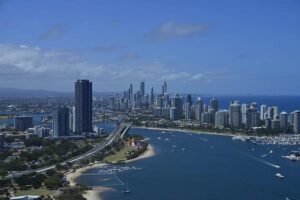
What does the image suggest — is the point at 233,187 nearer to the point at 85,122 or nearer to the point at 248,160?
the point at 248,160

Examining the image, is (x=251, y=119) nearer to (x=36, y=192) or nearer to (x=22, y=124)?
(x=22, y=124)

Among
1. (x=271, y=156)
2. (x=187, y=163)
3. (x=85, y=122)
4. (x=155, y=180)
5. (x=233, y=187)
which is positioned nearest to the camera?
(x=233, y=187)

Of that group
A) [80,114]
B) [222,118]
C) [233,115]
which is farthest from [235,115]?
[80,114]

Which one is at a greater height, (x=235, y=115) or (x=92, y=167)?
(x=235, y=115)

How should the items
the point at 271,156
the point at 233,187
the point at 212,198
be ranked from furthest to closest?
the point at 271,156, the point at 233,187, the point at 212,198

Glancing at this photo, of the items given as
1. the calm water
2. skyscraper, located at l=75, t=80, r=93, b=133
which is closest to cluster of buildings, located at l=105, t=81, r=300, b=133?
the calm water

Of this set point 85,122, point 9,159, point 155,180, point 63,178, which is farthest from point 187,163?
point 85,122

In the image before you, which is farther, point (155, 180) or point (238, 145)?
point (238, 145)
